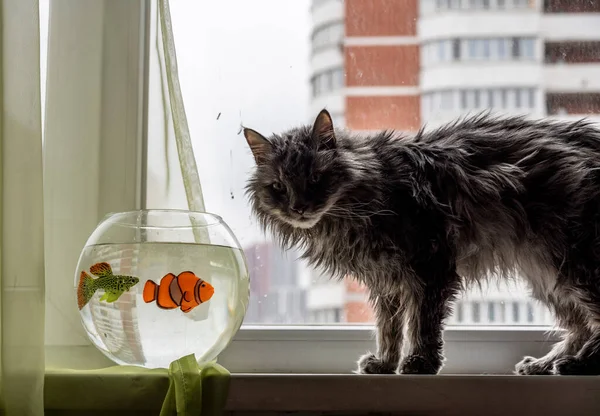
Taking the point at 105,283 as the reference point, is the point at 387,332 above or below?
below

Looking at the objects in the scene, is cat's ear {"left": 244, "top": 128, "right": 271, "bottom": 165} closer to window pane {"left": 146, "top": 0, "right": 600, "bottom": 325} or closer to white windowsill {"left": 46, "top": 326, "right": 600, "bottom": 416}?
window pane {"left": 146, "top": 0, "right": 600, "bottom": 325}

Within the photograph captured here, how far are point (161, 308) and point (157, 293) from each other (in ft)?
0.08

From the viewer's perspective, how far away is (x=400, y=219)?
1320mm

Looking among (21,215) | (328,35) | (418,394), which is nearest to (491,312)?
(418,394)

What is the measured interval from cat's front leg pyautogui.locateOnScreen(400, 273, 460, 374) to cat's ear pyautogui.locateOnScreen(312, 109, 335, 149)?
338 millimetres

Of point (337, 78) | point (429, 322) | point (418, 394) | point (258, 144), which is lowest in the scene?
point (418, 394)

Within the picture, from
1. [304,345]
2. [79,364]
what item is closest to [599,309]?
[304,345]

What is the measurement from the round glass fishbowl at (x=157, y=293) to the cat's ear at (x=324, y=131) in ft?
1.03

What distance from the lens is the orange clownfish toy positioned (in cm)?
113

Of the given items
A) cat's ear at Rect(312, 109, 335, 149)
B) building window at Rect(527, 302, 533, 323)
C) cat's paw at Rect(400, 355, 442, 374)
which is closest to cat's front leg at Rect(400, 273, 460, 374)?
cat's paw at Rect(400, 355, 442, 374)

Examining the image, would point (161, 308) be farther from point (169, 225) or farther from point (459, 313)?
point (459, 313)

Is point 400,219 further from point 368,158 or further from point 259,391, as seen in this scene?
point 259,391

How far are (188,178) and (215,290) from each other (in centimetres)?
29

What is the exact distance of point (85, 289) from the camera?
1171mm
